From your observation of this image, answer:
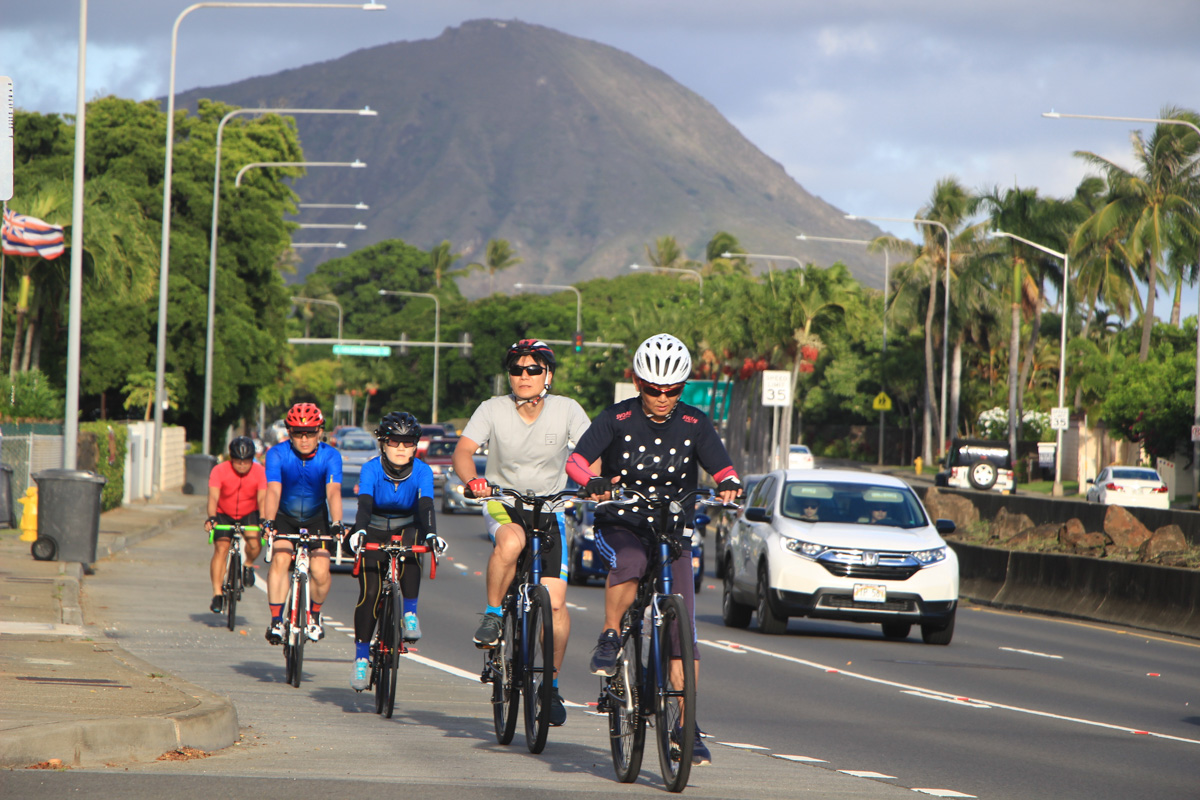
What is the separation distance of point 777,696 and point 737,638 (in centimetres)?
440

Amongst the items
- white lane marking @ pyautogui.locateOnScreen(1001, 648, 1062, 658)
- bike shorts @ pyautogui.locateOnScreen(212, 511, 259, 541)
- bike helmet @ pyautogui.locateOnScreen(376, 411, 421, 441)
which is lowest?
white lane marking @ pyautogui.locateOnScreen(1001, 648, 1062, 658)

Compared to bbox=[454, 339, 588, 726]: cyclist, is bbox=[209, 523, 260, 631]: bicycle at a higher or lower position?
lower

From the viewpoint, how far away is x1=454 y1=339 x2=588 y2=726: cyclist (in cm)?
830

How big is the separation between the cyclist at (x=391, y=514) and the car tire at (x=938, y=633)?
7.44 meters

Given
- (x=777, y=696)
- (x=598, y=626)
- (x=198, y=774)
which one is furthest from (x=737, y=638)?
(x=198, y=774)

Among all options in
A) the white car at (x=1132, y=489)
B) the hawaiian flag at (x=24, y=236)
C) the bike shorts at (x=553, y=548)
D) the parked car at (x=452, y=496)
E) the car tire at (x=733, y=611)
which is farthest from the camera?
the white car at (x=1132, y=489)

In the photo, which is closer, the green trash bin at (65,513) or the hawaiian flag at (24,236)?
the green trash bin at (65,513)

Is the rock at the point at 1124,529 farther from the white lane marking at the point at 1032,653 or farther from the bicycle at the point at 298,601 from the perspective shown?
the bicycle at the point at 298,601

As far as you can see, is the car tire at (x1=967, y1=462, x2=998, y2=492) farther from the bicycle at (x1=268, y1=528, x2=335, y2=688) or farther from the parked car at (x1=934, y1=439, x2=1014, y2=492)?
the bicycle at (x1=268, y1=528, x2=335, y2=688)

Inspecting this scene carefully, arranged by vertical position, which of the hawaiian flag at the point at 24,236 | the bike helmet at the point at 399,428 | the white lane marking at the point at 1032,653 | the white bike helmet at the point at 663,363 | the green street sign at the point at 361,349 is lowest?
the white lane marking at the point at 1032,653

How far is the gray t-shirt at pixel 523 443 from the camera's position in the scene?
27.9 ft

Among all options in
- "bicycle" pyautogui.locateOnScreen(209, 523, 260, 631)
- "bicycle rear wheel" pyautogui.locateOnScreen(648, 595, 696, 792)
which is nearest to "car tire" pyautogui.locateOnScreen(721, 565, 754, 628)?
"bicycle" pyautogui.locateOnScreen(209, 523, 260, 631)

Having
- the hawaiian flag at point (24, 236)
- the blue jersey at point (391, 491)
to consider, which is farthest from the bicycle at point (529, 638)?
the hawaiian flag at point (24, 236)

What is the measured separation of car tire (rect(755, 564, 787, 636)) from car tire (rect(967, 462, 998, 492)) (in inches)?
1205
